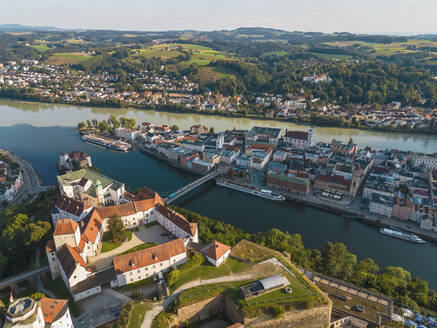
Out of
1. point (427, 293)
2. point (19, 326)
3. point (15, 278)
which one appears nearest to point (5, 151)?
point (15, 278)

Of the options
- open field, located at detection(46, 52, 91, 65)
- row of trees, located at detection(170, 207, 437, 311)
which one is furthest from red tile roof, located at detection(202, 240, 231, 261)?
open field, located at detection(46, 52, 91, 65)

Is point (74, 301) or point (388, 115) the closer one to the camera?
point (74, 301)

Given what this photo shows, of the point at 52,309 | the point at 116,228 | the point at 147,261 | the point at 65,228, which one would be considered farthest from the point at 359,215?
the point at 52,309

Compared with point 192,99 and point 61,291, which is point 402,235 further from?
point 192,99

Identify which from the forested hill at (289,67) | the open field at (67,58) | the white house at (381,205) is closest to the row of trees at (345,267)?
the white house at (381,205)

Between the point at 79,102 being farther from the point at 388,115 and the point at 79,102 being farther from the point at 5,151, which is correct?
the point at 388,115
